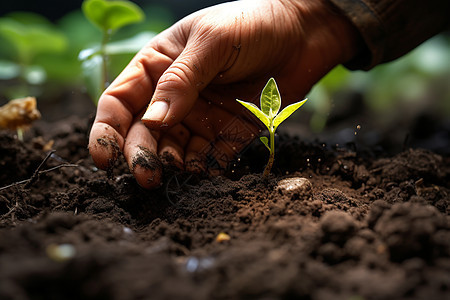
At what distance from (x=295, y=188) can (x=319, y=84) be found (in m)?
2.81

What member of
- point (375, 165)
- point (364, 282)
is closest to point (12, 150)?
point (364, 282)

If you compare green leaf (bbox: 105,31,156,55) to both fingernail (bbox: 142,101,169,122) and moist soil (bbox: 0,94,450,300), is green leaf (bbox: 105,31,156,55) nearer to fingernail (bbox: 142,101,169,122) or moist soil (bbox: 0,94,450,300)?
moist soil (bbox: 0,94,450,300)

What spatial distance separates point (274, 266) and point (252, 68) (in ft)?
3.84

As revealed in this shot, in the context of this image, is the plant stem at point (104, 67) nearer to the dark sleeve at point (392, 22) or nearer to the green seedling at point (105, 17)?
the green seedling at point (105, 17)

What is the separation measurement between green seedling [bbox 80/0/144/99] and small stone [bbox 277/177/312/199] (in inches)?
59.2

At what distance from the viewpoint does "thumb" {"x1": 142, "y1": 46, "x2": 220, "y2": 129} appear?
51.9 inches

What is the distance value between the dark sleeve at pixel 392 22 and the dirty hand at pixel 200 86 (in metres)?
0.30

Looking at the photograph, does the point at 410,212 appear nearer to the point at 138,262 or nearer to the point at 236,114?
the point at 138,262

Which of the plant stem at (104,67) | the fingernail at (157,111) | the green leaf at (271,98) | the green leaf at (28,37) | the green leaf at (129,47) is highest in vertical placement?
the green leaf at (271,98)

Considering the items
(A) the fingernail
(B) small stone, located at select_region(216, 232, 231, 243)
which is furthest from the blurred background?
(B) small stone, located at select_region(216, 232, 231, 243)

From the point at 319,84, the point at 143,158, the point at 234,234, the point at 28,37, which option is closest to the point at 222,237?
the point at 234,234

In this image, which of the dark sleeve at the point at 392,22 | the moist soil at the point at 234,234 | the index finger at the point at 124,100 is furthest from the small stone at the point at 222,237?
the dark sleeve at the point at 392,22

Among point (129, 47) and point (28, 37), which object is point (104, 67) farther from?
point (28, 37)

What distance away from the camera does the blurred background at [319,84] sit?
326 cm
